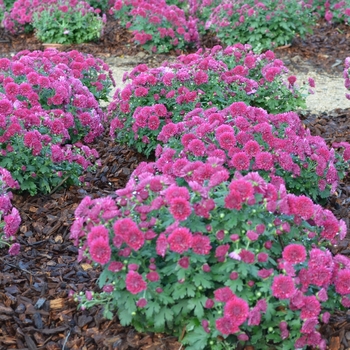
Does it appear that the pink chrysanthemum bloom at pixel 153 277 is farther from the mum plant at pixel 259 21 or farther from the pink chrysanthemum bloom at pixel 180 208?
the mum plant at pixel 259 21

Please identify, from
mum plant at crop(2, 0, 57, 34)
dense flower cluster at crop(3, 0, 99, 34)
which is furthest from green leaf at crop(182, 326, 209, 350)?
mum plant at crop(2, 0, 57, 34)

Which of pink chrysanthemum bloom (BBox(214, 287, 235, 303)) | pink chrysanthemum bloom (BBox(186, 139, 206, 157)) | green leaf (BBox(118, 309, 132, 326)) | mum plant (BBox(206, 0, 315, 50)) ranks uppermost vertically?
pink chrysanthemum bloom (BBox(214, 287, 235, 303))

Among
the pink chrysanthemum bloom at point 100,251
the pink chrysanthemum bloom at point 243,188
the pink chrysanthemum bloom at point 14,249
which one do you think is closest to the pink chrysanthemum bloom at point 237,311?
the pink chrysanthemum bloom at point 243,188

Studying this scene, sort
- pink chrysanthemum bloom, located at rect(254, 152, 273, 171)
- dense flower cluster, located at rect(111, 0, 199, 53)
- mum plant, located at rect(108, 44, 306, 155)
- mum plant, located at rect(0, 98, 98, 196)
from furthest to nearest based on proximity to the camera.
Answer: dense flower cluster, located at rect(111, 0, 199, 53)
mum plant, located at rect(108, 44, 306, 155)
mum plant, located at rect(0, 98, 98, 196)
pink chrysanthemum bloom, located at rect(254, 152, 273, 171)

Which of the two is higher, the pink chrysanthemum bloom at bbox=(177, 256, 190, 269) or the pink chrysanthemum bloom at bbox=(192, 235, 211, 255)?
the pink chrysanthemum bloom at bbox=(192, 235, 211, 255)

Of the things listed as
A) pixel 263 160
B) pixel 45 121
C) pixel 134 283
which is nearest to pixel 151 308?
pixel 134 283

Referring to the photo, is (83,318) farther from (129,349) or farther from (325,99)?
(325,99)

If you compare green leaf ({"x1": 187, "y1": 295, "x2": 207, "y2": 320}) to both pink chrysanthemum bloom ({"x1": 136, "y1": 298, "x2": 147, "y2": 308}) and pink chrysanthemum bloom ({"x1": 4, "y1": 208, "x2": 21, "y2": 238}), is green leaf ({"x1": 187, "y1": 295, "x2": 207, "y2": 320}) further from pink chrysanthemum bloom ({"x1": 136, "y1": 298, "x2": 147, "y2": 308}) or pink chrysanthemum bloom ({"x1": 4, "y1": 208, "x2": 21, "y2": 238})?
pink chrysanthemum bloom ({"x1": 4, "y1": 208, "x2": 21, "y2": 238})

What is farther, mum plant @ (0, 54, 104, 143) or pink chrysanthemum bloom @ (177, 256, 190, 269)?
mum plant @ (0, 54, 104, 143)

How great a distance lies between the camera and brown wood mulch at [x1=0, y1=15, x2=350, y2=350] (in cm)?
322

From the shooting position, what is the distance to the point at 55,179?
4797 millimetres

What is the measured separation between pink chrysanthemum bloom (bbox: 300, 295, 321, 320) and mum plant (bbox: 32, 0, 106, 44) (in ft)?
24.0

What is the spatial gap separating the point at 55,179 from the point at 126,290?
2067 mm

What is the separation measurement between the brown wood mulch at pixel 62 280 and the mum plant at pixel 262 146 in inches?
16.8
